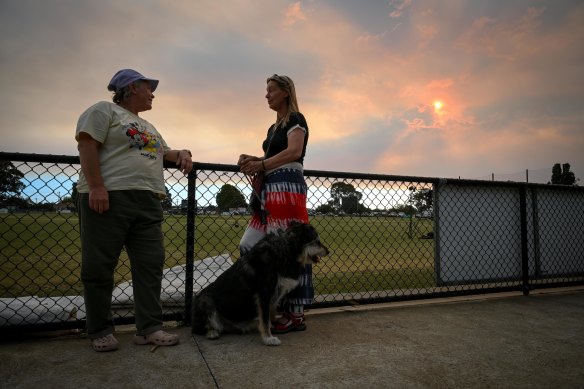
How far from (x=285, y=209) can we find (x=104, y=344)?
1771 millimetres

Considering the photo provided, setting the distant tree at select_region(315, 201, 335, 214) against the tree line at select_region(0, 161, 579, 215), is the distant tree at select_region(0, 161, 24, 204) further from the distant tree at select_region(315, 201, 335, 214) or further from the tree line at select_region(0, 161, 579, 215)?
the distant tree at select_region(315, 201, 335, 214)

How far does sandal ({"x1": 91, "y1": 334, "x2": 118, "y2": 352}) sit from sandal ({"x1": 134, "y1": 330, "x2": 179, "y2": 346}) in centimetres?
19

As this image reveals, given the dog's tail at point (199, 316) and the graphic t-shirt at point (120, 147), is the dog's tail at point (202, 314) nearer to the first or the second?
the dog's tail at point (199, 316)

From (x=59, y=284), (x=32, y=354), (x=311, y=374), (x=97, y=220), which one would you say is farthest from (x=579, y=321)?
(x=59, y=284)

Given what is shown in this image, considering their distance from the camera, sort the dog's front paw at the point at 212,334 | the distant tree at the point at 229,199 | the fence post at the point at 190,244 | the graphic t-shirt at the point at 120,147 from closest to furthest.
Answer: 1. the graphic t-shirt at the point at 120,147
2. the dog's front paw at the point at 212,334
3. the fence post at the point at 190,244
4. the distant tree at the point at 229,199

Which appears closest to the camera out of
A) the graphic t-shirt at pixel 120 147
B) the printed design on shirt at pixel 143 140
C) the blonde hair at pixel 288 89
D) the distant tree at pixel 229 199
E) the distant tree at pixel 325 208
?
the graphic t-shirt at pixel 120 147

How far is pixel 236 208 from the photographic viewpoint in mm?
5340

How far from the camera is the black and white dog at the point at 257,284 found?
296 cm

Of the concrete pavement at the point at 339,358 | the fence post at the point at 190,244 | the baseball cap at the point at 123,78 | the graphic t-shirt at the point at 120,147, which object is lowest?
the concrete pavement at the point at 339,358

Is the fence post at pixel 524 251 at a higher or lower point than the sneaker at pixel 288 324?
higher

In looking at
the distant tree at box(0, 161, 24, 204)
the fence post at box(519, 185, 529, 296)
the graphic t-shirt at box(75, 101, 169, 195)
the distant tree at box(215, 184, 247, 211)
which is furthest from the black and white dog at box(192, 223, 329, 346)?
the fence post at box(519, 185, 529, 296)

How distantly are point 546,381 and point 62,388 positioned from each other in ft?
9.78

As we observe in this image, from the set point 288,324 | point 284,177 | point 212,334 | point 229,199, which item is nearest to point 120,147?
point 284,177

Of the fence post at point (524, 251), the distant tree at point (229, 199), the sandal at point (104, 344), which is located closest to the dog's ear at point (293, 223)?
the sandal at point (104, 344)
